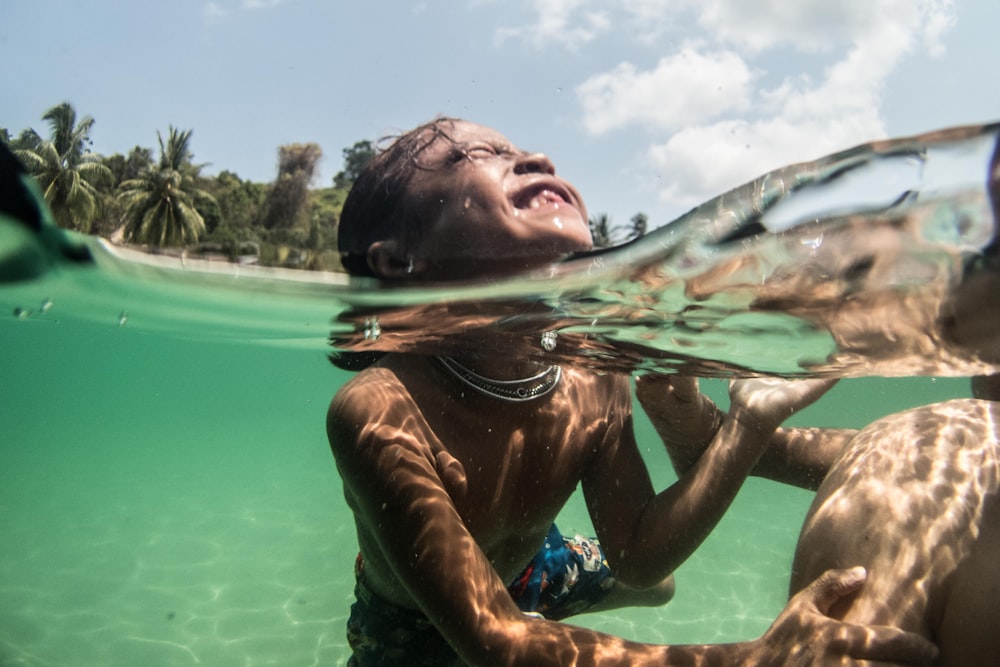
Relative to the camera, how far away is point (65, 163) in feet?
9.45

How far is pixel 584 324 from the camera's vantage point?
493cm

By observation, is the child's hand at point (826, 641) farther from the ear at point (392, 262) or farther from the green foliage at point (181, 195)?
the green foliage at point (181, 195)

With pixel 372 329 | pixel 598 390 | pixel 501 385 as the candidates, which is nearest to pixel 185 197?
pixel 501 385

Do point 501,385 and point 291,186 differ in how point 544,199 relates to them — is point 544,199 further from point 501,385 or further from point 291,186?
point 291,186

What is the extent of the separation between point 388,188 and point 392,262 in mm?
502

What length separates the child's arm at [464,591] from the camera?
209cm

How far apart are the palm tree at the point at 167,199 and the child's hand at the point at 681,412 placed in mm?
2940

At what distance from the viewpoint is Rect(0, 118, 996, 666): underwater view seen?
10.2 ft

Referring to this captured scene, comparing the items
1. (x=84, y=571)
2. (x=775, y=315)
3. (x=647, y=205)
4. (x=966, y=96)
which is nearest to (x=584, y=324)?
(x=775, y=315)

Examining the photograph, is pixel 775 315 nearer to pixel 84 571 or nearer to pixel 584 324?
pixel 584 324

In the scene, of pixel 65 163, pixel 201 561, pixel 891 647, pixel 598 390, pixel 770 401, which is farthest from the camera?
pixel 201 561

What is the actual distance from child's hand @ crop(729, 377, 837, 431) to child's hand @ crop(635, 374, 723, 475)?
20 centimetres

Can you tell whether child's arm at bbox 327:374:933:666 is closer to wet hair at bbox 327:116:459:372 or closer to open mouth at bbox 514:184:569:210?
wet hair at bbox 327:116:459:372

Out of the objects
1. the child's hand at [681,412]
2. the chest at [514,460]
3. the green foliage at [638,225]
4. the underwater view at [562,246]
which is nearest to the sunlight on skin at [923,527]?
the underwater view at [562,246]
